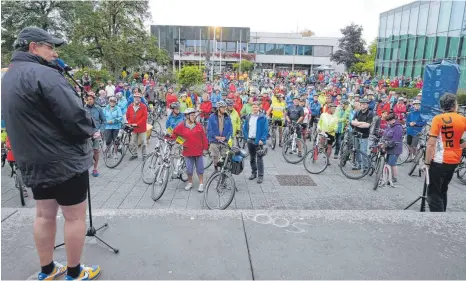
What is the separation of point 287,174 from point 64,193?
20.7 feet

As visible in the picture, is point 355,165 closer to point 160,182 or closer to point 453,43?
point 160,182

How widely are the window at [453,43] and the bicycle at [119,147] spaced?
24366 millimetres

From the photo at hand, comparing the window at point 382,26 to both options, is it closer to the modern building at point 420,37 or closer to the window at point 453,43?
the modern building at point 420,37

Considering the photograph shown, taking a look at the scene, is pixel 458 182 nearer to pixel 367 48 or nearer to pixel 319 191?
pixel 319 191

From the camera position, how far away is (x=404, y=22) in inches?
1187

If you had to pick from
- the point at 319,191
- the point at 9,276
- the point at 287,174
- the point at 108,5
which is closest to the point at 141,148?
the point at 287,174

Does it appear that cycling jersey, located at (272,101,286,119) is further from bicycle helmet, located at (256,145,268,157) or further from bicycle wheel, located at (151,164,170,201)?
bicycle wheel, located at (151,164,170,201)

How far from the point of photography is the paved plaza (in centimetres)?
593

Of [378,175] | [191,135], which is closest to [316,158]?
[378,175]

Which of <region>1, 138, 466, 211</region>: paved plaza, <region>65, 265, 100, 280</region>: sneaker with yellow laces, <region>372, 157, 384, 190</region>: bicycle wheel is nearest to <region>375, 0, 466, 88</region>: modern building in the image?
<region>1, 138, 466, 211</region>: paved plaza

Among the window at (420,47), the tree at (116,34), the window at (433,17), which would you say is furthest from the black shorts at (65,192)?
the window at (420,47)

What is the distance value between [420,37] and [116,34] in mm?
24705

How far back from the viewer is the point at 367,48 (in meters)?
56.3

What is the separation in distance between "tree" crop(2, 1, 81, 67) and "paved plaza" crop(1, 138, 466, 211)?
21.0m
